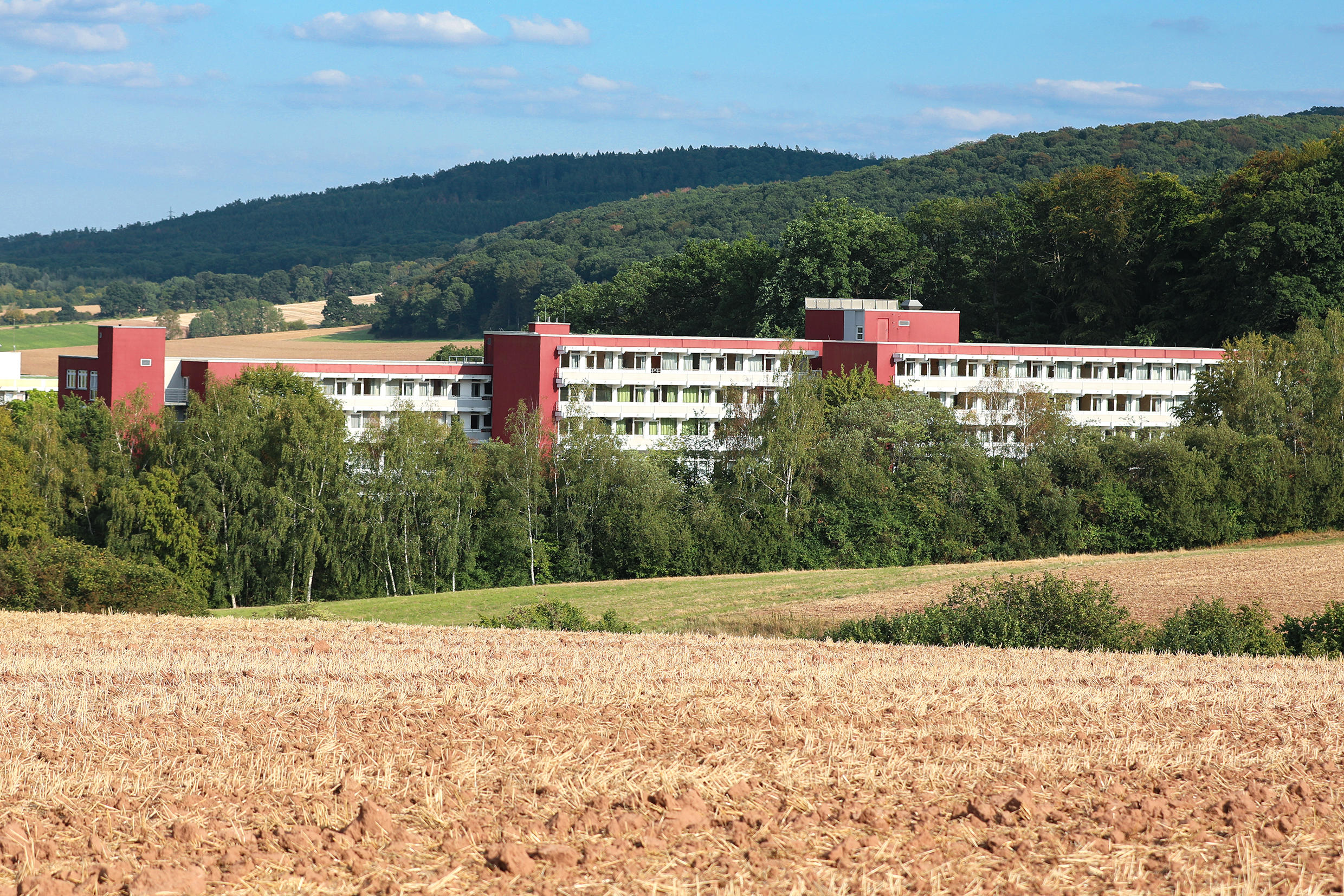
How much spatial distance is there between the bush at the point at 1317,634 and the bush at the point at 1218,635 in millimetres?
373

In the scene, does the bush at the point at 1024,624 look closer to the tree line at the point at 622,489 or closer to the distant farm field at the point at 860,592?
the distant farm field at the point at 860,592

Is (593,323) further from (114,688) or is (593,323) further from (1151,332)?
(114,688)

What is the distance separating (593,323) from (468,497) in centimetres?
6769

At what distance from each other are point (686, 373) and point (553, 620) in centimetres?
5099

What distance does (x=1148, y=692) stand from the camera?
22234mm

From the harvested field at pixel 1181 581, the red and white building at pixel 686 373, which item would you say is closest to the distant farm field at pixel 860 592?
the harvested field at pixel 1181 581

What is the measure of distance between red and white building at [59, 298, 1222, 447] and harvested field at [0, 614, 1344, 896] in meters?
64.1

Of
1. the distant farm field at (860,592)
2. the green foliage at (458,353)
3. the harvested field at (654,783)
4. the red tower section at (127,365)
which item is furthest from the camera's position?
the green foliage at (458,353)

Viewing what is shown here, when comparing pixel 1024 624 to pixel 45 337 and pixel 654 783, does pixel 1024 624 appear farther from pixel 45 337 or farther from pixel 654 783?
pixel 45 337

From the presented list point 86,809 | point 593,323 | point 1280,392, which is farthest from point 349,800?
point 593,323

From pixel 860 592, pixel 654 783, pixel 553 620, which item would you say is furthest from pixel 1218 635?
pixel 654 783

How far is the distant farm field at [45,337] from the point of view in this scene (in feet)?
573

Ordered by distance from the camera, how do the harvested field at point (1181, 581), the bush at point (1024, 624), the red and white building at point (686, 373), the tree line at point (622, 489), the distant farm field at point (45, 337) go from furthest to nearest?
1. the distant farm field at point (45, 337)
2. the red and white building at point (686, 373)
3. the tree line at point (622, 489)
4. the harvested field at point (1181, 581)
5. the bush at point (1024, 624)

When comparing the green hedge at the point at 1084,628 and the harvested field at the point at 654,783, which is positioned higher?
the harvested field at the point at 654,783
